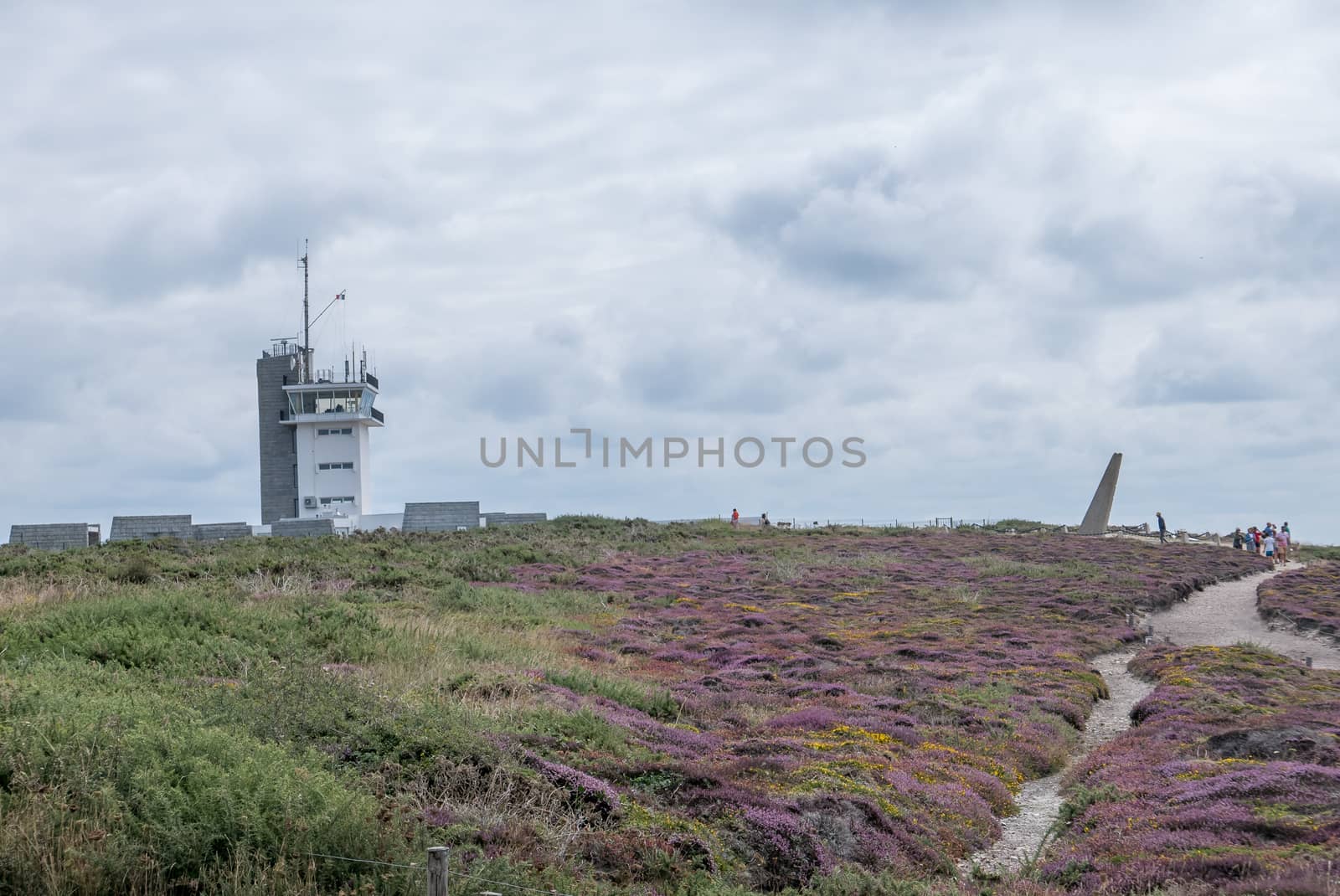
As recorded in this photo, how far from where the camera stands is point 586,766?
36.7 feet

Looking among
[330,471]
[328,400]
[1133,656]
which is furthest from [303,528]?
[1133,656]

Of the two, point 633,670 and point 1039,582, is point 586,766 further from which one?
point 1039,582

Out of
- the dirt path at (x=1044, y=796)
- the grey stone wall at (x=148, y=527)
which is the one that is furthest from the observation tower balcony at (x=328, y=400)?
the dirt path at (x=1044, y=796)

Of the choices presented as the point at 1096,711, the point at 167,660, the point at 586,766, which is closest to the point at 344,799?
the point at 586,766

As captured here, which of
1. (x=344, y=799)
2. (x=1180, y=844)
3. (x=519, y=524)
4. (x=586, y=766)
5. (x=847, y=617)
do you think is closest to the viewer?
(x=344, y=799)

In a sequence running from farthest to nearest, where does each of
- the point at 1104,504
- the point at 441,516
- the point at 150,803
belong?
1. the point at 1104,504
2. the point at 441,516
3. the point at 150,803

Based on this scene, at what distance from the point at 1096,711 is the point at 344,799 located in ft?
55.8

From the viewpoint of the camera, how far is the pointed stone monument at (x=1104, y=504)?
7044 centimetres

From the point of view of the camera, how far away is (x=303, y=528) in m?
51.1

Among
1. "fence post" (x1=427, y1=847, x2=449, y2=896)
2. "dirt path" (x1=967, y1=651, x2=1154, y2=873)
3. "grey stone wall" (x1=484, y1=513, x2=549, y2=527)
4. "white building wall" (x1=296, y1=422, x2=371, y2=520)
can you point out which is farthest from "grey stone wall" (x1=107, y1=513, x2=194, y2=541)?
"fence post" (x1=427, y1=847, x2=449, y2=896)

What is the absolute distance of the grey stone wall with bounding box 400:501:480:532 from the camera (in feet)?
185

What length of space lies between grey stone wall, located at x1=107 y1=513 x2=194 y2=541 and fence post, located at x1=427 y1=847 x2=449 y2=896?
153ft

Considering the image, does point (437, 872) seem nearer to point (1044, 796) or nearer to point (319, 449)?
point (1044, 796)

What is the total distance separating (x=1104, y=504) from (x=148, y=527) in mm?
59414
